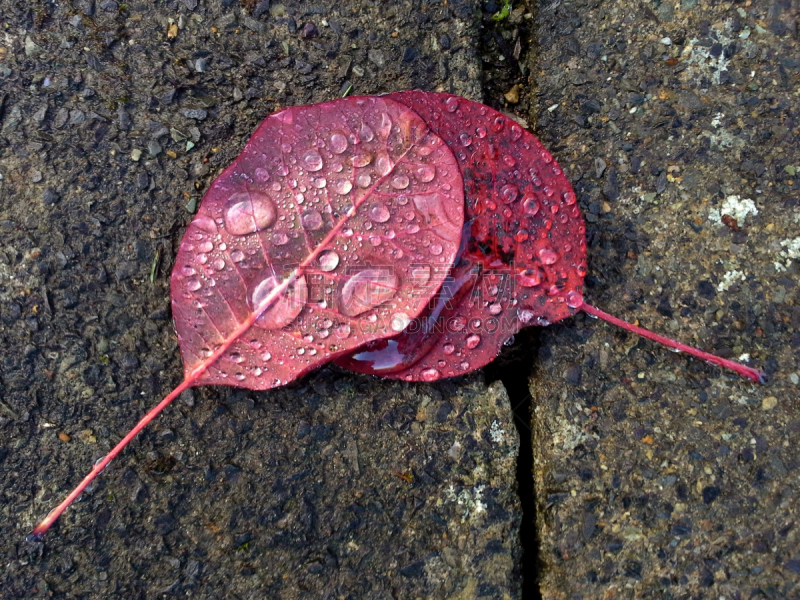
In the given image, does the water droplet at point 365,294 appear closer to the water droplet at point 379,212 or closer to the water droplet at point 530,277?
the water droplet at point 379,212

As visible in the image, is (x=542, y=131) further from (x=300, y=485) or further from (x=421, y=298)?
(x=300, y=485)

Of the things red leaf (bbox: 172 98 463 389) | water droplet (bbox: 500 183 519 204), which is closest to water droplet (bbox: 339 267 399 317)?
red leaf (bbox: 172 98 463 389)

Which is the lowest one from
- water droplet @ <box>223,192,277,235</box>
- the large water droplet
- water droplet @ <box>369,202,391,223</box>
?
water droplet @ <box>369,202,391,223</box>

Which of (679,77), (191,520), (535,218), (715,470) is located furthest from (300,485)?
(679,77)

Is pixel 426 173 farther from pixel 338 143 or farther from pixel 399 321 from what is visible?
pixel 399 321

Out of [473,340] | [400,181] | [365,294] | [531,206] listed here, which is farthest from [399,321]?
[531,206]

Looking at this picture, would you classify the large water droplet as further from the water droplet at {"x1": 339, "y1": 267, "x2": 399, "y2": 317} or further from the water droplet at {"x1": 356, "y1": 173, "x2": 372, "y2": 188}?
the water droplet at {"x1": 339, "y1": 267, "x2": 399, "y2": 317}

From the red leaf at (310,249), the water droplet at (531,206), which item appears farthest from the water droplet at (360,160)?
the water droplet at (531,206)
